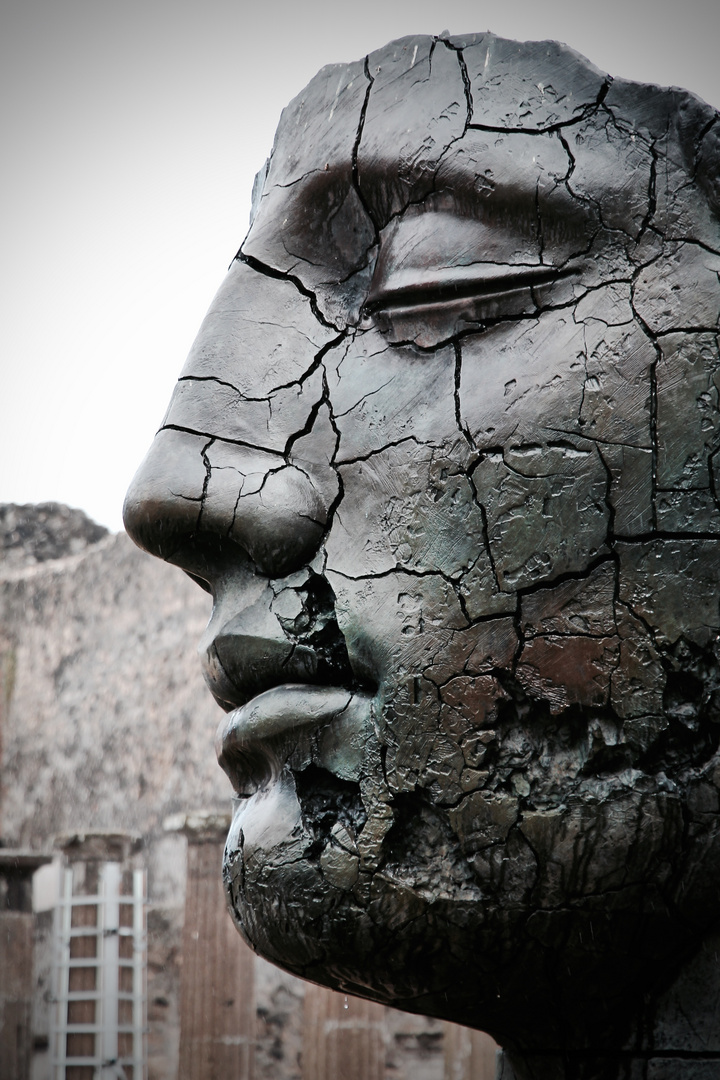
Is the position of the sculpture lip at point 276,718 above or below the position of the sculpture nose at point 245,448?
below

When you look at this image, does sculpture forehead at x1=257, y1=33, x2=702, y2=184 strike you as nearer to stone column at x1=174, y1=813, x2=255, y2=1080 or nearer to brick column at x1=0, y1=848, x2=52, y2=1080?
stone column at x1=174, y1=813, x2=255, y2=1080

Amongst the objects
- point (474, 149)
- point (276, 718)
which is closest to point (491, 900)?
point (276, 718)

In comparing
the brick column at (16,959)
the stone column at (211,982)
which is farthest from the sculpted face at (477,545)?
the brick column at (16,959)

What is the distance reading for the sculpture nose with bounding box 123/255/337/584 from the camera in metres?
1.24

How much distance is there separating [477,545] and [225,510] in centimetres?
31

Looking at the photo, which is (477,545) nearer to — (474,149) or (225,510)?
(225,510)

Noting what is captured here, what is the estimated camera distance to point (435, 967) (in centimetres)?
113

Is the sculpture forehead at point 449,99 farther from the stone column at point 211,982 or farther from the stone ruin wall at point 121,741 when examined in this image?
the stone ruin wall at point 121,741

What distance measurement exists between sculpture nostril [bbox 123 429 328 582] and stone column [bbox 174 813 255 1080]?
4.91 m

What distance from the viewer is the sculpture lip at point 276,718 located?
1168mm

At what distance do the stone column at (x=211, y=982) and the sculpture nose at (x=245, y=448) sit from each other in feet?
16.1

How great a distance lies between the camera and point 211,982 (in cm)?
594

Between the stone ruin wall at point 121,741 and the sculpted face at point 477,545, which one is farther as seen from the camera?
the stone ruin wall at point 121,741

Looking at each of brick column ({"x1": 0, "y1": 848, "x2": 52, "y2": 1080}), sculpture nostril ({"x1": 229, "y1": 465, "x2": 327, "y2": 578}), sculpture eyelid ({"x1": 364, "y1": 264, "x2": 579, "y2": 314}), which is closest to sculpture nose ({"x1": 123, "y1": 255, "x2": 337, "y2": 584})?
sculpture nostril ({"x1": 229, "y1": 465, "x2": 327, "y2": 578})
